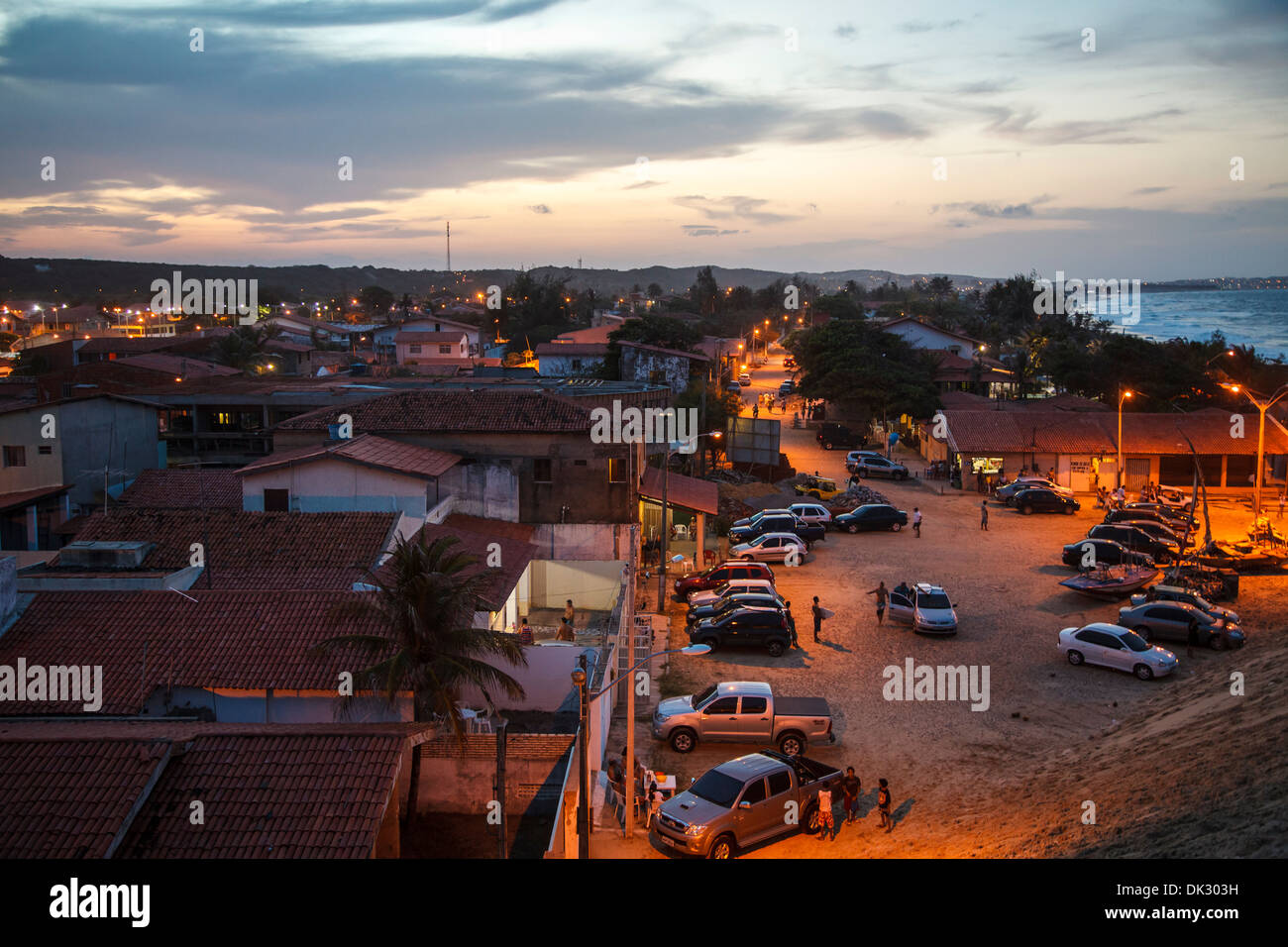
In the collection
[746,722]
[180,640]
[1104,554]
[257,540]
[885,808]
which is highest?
[257,540]

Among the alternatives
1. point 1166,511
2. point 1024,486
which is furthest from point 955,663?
point 1024,486

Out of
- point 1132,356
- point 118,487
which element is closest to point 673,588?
point 118,487

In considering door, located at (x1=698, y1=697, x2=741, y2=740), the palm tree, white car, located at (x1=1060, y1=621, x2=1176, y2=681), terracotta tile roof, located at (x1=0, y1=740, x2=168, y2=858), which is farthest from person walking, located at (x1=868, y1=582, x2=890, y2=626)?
terracotta tile roof, located at (x1=0, y1=740, x2=168, y2=858)

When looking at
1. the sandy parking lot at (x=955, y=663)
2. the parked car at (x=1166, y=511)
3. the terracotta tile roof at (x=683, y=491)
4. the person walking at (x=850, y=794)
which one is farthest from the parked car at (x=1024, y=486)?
the person walking at (x=850, y=794)

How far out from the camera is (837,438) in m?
60.6

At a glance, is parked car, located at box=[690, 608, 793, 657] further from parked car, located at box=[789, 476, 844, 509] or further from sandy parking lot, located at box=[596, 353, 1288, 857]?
parked car, located at box=[789, 476, 844, 509]

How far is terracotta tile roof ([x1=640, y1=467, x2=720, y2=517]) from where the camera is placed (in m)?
33.7

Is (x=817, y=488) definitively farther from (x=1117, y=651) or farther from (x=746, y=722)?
(x=746, y=722)

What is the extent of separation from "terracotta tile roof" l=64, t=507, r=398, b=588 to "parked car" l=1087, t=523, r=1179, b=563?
24122 mm

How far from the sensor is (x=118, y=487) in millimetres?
37062

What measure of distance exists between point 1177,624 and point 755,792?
51.1ft

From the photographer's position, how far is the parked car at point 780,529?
120 ft
